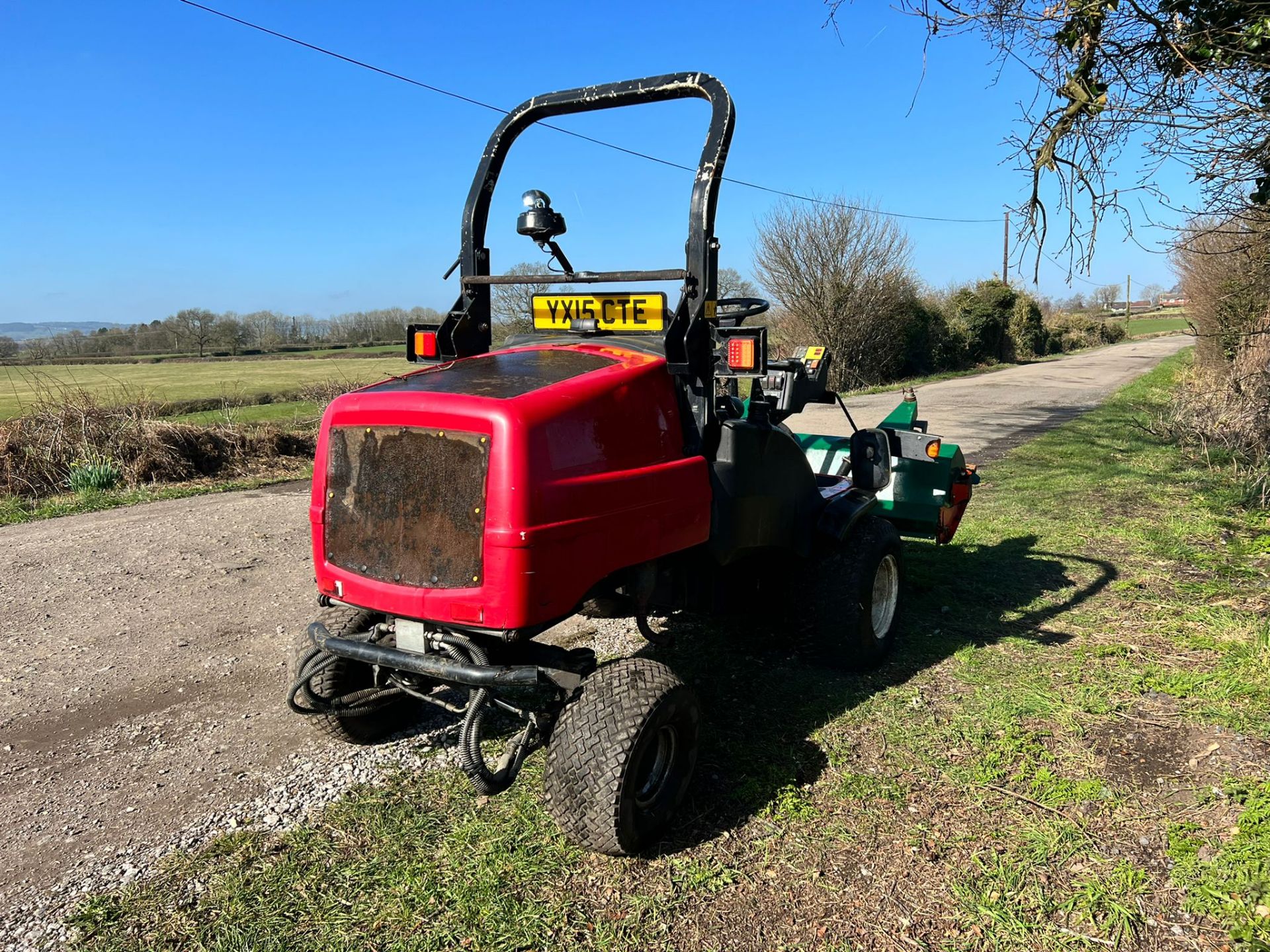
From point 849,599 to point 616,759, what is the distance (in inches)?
69.0

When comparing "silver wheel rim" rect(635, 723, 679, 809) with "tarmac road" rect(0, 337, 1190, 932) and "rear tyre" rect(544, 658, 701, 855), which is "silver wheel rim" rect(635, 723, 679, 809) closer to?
"rear tyre" rect(544, 658, 701, 855)

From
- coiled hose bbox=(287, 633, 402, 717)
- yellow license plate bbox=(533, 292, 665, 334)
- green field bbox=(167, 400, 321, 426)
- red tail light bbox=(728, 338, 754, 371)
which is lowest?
Answer: coiled hose bbox=(287, 633, 402, 717)

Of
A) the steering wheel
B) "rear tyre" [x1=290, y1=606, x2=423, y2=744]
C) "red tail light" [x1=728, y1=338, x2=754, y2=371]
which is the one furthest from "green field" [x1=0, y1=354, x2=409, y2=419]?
"red tail light" [x1=728, y1=338, x2=754, y2=371]

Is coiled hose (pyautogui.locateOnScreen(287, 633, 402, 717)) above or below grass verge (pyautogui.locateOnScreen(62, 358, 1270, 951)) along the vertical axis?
above

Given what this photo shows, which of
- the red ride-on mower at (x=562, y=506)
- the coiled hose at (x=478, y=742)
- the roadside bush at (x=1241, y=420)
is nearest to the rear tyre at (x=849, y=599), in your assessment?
the red ride-on mower at (x=562, y=506)

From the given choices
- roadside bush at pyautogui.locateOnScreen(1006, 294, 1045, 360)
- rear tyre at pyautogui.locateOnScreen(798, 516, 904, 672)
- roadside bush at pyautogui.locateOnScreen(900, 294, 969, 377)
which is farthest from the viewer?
roadside bush at pyautogui.locateOnScreen(1006, 294, 1045, 360)

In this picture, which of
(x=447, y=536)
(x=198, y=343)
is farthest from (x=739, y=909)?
(x=198, y=343)

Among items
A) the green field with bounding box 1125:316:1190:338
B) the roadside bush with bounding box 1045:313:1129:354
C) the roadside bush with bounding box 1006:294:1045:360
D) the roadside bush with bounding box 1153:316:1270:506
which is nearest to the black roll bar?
the roadside bush with bounding box 1153:316:1270:506

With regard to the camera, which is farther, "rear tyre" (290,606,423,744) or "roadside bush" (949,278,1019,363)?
"roadside bush" (949,278,1019,363)

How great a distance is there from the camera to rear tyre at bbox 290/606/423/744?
341cm

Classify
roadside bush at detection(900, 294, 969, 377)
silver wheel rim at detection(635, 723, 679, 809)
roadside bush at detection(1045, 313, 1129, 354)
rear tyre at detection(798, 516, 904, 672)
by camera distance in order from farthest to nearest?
roadside bush at detection(1045, 313, 1129, 354)
roadside bush at detection(900, 294, 969, 377)
rear tyre at detection(798, 516, 904, 672)
silver wheel rim at detection(635, 723, 679, 809)

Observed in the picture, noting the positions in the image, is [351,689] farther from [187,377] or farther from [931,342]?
[187,377]

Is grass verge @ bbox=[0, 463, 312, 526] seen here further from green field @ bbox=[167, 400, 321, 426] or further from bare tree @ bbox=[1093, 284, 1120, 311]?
bare tree @ bbox=[1093, 284, 1120, 311]

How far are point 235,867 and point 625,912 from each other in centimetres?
136
